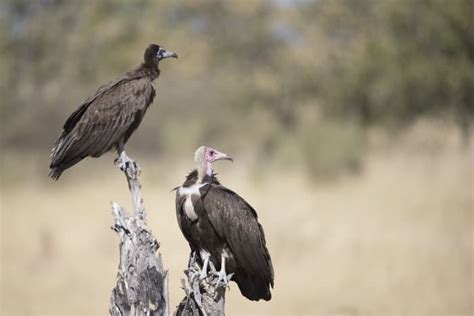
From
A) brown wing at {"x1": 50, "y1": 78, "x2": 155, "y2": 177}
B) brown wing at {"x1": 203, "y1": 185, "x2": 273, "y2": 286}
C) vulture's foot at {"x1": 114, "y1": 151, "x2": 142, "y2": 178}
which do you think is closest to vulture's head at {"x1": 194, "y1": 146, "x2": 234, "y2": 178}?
brown wing at {"x1": 203, "y1": 185, "x2": 273, "y2": 286}

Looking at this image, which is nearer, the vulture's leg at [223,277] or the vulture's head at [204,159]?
the vulture's leg at [223,277]

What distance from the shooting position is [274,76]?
1145 inches

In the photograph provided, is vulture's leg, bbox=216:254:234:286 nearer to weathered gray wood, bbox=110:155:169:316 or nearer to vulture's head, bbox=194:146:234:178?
weathered gray wood, bbox=110:155:169:316

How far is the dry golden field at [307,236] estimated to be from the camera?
11.1 m

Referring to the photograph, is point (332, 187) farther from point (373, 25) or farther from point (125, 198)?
point (373, 25)

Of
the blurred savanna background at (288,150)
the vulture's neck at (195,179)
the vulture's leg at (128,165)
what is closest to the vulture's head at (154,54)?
the vulture's leg at (128,165)

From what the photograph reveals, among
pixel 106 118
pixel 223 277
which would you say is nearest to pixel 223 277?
pixel 223 277

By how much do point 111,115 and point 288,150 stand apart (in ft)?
45.3

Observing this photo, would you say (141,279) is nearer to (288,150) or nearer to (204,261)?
(204,261)

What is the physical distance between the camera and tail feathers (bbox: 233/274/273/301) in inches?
264

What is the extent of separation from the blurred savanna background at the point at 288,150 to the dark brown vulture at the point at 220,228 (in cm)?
327

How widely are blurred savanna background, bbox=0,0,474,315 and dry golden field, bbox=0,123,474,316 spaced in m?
0.05

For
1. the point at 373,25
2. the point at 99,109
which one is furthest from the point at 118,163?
the point at 373,25

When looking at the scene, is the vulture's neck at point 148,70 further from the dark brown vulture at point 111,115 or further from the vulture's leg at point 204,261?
the vulture's leg at point 204,261
